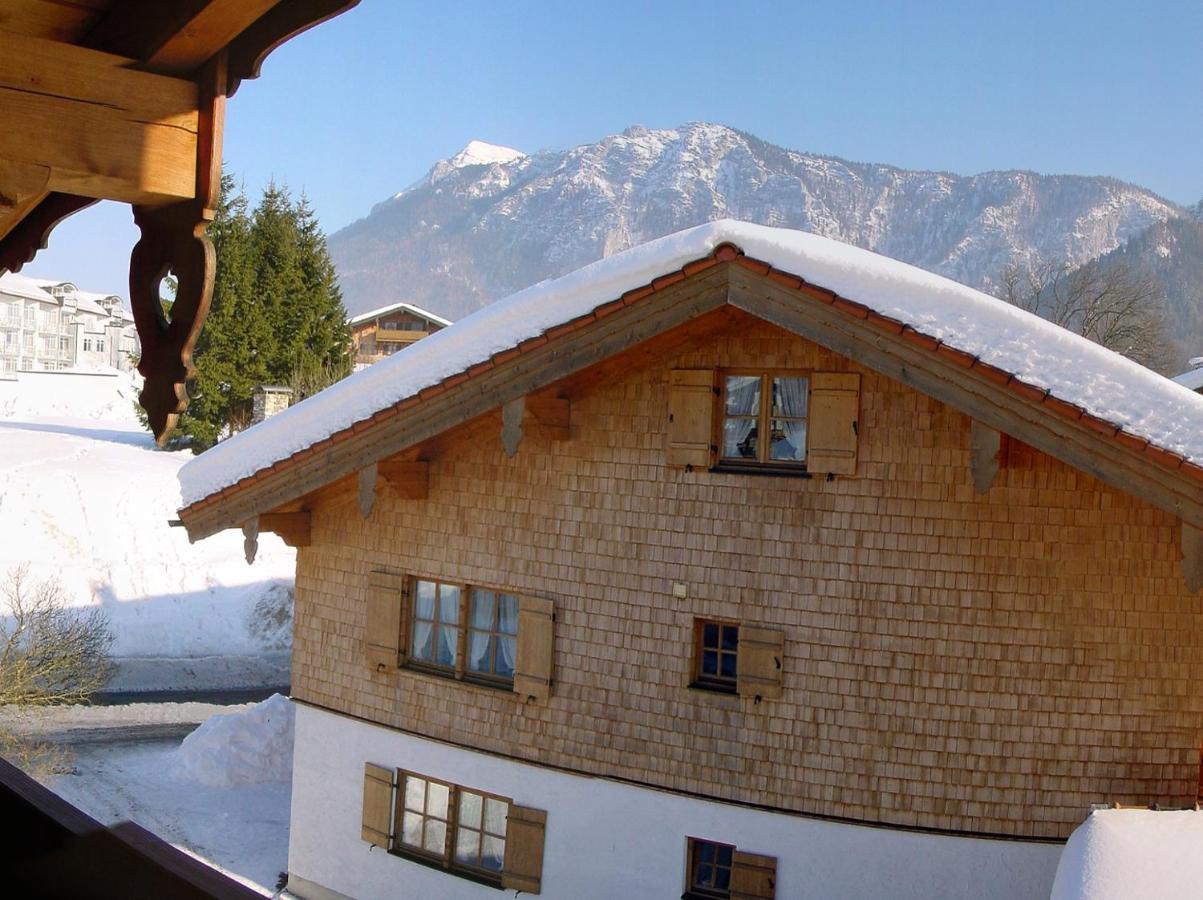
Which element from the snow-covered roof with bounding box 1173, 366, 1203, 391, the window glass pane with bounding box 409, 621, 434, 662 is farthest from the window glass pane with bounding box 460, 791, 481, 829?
the snow-covered roof with bounding box 1173, 366, 1203, 391

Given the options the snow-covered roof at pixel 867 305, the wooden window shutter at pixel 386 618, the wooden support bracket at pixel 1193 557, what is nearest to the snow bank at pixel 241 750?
the wooden window shutter at pixel 386 618

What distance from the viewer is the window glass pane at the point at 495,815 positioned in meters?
9.72

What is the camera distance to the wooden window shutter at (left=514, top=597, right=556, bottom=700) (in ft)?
30.5

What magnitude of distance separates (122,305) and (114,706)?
83781 mm

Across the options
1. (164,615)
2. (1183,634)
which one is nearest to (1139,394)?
(1183,634)

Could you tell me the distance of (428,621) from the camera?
10164 mm

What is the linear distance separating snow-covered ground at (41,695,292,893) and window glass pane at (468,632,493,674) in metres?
3.83

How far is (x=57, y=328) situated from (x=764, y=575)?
8409 cm

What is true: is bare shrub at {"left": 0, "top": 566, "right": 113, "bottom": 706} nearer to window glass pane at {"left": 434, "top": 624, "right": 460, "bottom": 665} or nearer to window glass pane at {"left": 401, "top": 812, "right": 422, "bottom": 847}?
window glass pane at {"left": 401, "top": 812, "right": 422, "bottom": 847}

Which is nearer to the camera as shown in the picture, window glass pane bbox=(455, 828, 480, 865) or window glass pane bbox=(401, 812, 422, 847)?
window glass pane bbox=(455, 828, 480, 865)

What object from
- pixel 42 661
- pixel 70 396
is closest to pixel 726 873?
pixel 42 661

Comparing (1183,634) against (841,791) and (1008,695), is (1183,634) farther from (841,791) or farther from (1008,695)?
(841,791)

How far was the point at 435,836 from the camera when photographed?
10086mm

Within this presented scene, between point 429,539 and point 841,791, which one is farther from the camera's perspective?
point 429,539
